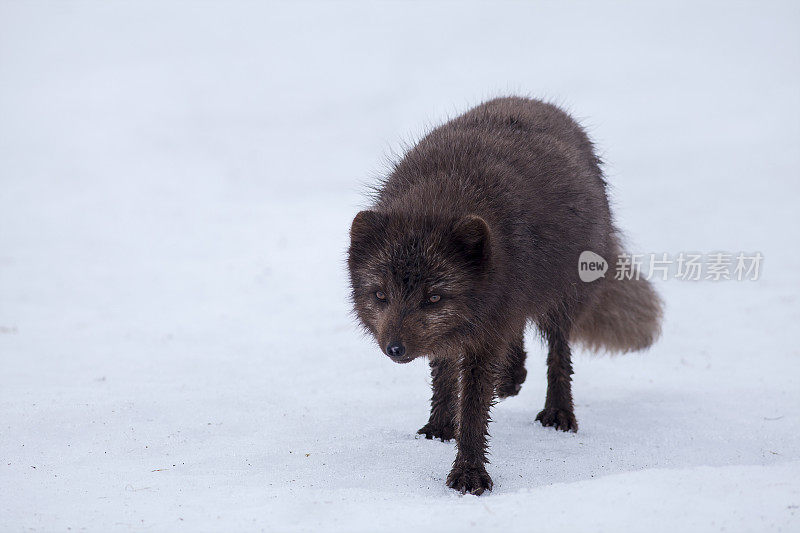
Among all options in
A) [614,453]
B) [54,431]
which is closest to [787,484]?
[614,453]

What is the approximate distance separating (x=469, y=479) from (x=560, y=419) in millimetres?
1781

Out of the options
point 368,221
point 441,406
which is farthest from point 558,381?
point 368,221

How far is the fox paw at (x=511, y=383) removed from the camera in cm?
678

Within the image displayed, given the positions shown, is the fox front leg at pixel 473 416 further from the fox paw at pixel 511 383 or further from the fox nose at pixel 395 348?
the fox paw at pixel 511 383

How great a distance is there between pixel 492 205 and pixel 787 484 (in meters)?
2.38

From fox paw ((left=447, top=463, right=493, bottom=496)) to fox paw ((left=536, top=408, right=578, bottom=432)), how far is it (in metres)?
1.62

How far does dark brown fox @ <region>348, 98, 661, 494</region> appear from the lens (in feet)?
15.0

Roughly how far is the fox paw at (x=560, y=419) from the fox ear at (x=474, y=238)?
2346 mm

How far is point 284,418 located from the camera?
6.34m

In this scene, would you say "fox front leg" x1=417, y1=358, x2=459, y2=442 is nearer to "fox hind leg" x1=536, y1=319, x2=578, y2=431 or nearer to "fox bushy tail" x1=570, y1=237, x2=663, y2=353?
"fox hind leg" x1=536, y1=319, x2=578, y2=431

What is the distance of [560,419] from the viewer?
252 inches

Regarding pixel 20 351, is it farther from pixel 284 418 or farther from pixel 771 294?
pixel 771 294

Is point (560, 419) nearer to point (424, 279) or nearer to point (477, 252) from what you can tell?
point (477, 252)

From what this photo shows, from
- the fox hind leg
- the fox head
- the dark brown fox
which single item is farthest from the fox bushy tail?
the fox head
